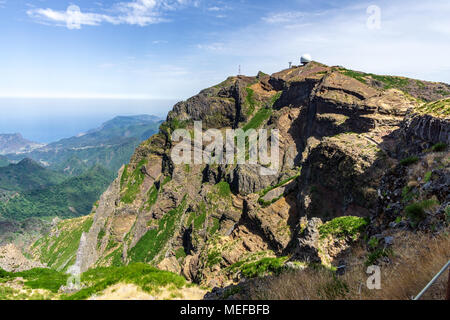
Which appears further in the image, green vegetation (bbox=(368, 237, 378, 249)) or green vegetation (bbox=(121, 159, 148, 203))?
green vegetation (bbox=(121, 159, 148, 203))

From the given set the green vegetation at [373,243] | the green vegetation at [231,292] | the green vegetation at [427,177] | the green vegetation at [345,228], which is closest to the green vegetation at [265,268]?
the green vegetation at [345,228]

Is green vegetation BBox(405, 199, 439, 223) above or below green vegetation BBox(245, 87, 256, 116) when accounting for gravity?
below

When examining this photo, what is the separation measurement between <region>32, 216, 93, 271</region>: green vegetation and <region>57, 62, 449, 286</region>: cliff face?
1108 cm

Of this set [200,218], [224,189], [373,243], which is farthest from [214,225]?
[373,243]

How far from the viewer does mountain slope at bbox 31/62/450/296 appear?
14742 mm

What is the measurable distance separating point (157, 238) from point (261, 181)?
5107cm

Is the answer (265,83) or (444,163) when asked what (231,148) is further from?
(444,163)

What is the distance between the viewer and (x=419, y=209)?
33.4 ft

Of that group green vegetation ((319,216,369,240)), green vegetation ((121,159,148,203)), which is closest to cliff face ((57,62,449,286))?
green vegetation ((121,159,148,203))

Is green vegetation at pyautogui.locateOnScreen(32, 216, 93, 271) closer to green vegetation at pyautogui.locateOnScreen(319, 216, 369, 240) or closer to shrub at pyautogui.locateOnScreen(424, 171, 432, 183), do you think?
green vegetation at pyautogui.locateOnScreen(319, 216, 369, 240)

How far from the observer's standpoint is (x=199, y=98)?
129 metres
